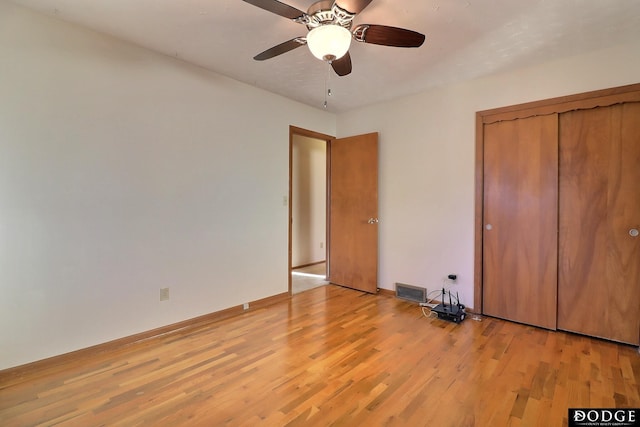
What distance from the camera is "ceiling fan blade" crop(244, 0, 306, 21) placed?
156 centimetres

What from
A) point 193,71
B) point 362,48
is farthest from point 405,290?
point 193,71

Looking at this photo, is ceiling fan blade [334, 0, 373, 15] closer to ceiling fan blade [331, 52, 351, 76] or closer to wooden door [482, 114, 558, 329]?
ceiling fan blade [331, 52, 351, 76]

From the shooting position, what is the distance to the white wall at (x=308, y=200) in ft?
18.5

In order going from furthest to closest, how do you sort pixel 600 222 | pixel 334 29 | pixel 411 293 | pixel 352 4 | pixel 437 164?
pixel 411 293 < pixel 437 164 < pixel 600 222 < pixel 334 29 < pixel 352 4

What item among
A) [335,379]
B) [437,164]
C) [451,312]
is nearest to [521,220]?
[437,164]

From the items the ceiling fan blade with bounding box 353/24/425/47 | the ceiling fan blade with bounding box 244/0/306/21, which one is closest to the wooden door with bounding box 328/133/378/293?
the ceiling fan blade with bounding box 353/24/425/47

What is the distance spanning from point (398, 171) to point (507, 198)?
1253mm

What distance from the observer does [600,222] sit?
262 centimetres

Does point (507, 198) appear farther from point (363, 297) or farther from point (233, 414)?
point (233, 414)

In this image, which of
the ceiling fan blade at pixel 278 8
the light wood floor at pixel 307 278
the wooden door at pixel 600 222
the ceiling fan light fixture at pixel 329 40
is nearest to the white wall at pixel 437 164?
the wooden door at pixel 600 222

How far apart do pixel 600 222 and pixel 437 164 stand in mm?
1527

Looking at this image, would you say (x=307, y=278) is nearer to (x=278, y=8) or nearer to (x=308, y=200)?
Answer: (x=308, y=200)

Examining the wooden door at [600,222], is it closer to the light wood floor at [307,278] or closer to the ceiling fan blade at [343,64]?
the ceiling fan blade at [343,64]

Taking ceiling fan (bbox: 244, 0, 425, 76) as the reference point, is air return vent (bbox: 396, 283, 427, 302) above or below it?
below
